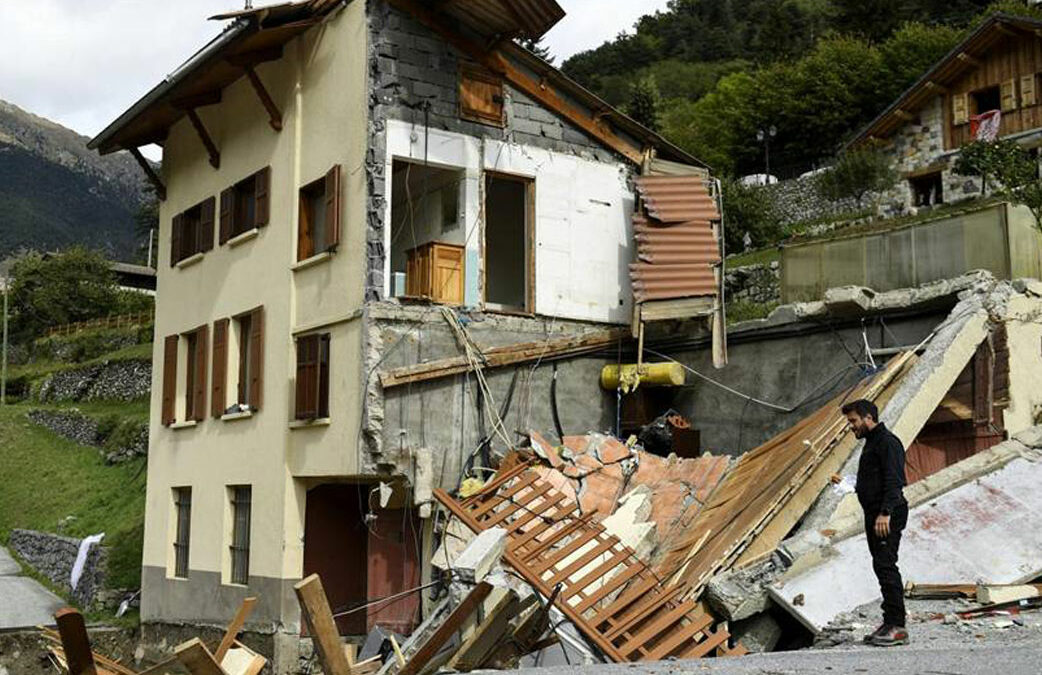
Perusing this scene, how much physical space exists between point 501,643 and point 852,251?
7.88 m

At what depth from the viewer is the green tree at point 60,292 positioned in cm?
5659

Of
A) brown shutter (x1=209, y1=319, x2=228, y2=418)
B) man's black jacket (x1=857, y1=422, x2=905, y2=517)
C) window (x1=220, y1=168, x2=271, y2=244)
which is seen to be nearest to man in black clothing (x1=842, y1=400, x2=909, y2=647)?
man's black jacket (x1=857, y1=422, x2=905, y2=517)

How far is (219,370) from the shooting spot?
1948 cm

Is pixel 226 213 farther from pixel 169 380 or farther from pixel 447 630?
pixel 447 630

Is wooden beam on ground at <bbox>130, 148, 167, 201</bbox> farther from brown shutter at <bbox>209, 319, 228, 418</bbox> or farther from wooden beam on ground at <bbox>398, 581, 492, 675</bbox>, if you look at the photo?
wooden beam on ground at <bbox>398, 581, 492, 675</bbox>

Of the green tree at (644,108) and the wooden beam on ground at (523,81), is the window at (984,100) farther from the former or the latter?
the wooden beam on ground at (523,81)

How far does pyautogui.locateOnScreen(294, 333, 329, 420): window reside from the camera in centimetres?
1624

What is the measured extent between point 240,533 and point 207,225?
5.71 m

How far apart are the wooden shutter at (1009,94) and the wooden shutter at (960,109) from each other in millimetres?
1288

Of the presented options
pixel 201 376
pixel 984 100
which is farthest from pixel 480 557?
pixel 984 100

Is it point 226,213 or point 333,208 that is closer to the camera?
point 333,208

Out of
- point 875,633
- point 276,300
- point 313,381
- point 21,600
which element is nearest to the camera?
point 875,633

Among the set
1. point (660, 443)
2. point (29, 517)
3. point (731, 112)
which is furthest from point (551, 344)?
point (731, 112)

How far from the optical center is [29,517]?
104ft
